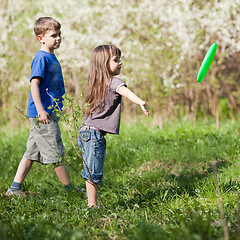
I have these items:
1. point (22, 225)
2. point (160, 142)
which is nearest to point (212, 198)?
point (22, 225)

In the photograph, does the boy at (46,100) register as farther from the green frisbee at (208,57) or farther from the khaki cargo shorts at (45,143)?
the green frisbee at (208,57)

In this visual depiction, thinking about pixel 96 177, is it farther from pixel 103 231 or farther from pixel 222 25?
pixel 222 25

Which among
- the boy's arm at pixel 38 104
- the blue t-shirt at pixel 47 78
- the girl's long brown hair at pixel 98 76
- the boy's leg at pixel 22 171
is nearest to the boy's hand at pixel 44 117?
the boy's arm at pixel 38 104

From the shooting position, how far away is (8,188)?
3.81m

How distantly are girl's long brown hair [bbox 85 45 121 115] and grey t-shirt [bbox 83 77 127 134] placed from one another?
0.04 m

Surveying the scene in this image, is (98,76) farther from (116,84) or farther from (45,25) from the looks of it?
(45,25)

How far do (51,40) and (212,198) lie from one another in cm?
207

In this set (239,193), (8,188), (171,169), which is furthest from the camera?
(171,169)

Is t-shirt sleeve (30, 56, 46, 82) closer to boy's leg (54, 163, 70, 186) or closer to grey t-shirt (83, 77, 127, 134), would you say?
grey t-shirt (83, 77, 127, 134)

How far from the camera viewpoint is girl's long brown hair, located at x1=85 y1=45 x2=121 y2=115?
119 inches

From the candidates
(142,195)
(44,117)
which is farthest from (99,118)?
(142,195)

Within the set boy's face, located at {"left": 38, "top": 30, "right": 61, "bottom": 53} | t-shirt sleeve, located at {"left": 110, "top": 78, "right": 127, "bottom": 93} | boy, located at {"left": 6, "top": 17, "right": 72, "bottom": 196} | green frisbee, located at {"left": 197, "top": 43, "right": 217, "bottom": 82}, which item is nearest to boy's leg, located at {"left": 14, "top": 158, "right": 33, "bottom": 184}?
boy, located at {"left": 6, "top": 17, "right": 72, "bottom": 196}

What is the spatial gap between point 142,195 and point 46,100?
50.4 inches

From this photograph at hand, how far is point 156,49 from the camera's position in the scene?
268 inches
